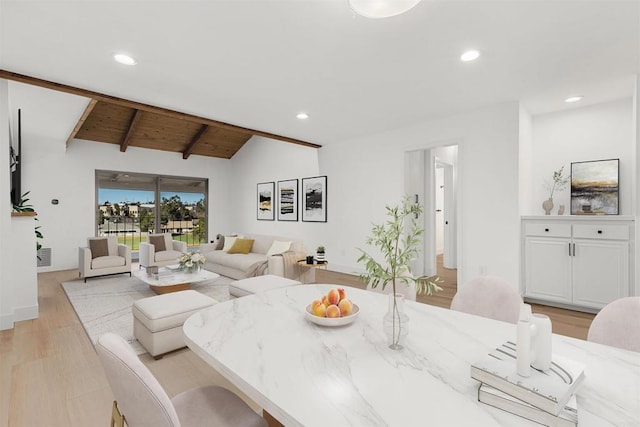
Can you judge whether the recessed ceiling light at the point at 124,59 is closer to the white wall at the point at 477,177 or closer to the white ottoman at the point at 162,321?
the white ottoman at the point at 162,321

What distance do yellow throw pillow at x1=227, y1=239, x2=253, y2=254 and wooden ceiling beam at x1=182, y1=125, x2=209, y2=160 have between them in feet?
9.86

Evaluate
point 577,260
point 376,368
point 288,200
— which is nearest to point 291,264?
point 288,200

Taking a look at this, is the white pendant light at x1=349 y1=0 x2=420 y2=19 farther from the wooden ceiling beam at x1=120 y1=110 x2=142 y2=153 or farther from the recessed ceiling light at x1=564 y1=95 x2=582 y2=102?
the wooden ceiling beam at x1=120 y1=110 x2=142 y2=153

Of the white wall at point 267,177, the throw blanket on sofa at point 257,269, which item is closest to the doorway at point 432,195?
the white wall at point 267,177

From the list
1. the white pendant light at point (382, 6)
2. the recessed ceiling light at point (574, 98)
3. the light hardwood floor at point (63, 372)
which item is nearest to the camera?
the white pendant light at point (382, 6)

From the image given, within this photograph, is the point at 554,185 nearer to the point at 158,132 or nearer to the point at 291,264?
the point at 291,264

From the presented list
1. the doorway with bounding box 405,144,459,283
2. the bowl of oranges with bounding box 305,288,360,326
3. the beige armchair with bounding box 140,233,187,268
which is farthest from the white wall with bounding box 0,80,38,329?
the doorway with bounding box 405,144,459,283

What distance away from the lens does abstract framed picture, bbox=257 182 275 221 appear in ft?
24.9

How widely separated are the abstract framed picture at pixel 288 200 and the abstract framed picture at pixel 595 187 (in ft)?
16.0

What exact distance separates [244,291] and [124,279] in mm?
3190

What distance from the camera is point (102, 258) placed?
16.8 ft

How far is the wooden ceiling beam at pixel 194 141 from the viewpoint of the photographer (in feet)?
23.4

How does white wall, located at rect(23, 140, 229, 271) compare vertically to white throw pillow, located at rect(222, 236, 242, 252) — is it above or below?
above

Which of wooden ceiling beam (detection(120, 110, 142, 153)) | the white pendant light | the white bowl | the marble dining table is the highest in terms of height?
wooden ceiling beam (detection(120, 110, 142, 153))
